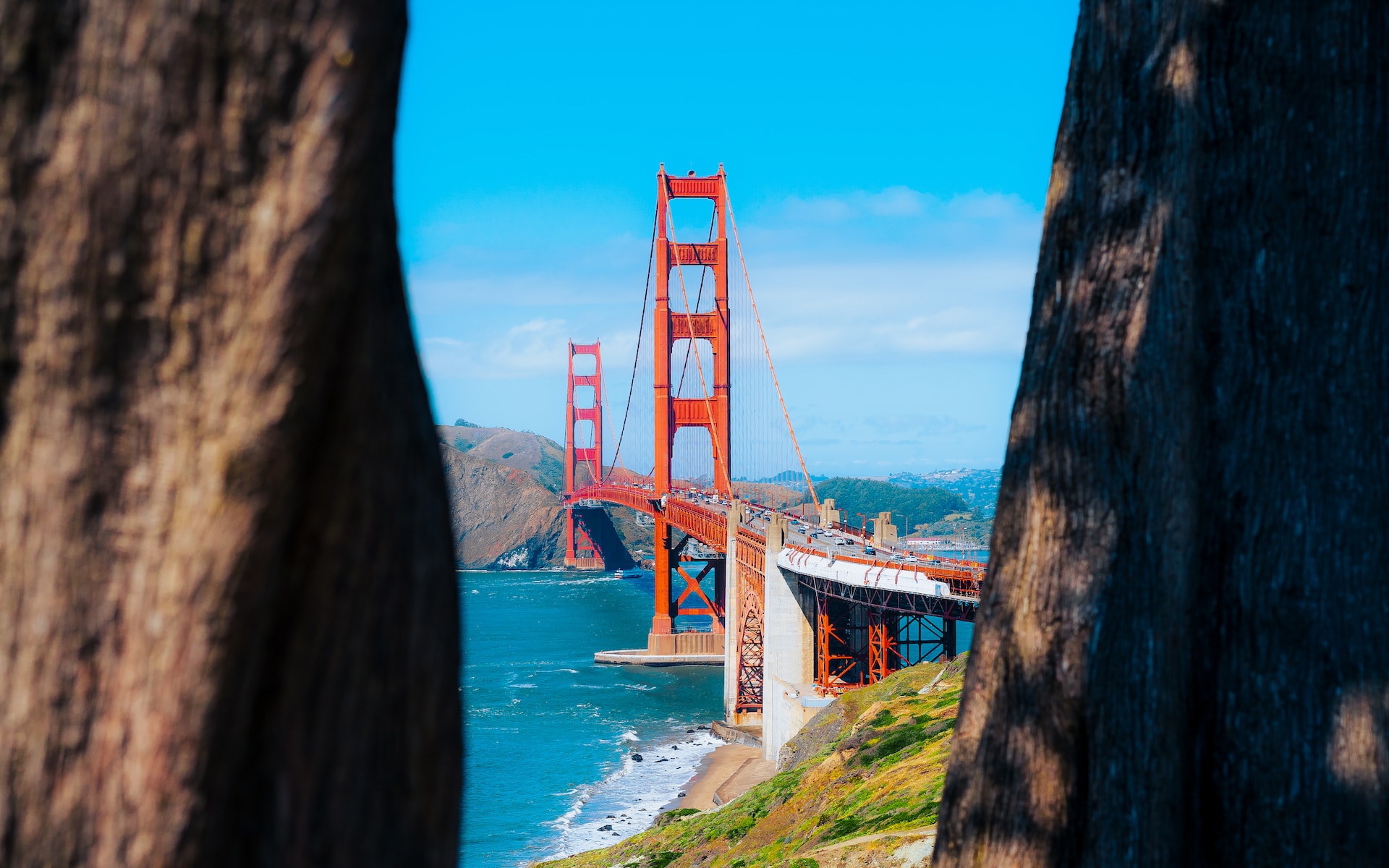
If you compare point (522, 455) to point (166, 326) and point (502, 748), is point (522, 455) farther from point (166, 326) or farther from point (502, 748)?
point (166, 326)

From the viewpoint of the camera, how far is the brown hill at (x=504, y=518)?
314 feet

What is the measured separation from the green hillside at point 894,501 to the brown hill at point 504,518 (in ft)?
96.1

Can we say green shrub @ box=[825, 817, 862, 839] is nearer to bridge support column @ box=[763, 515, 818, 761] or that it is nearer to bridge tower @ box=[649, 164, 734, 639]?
bridge support column @ box=[763, 515, 818, 761]

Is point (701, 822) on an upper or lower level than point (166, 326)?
lower

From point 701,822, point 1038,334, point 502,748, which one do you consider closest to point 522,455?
point 502,748

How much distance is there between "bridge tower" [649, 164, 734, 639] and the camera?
45719mm

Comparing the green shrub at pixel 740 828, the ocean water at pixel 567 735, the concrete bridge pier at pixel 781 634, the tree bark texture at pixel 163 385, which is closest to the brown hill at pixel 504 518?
the ocean water at pixel 567 735

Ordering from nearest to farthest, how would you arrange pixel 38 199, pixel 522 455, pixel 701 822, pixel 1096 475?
pixel 38 199 → pixel 1096 475 → pixel 701 822 → pixel 522 455

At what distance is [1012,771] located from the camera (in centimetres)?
243

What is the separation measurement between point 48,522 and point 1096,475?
2.08 m

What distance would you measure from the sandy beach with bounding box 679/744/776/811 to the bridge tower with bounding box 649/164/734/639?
13874 millimetres

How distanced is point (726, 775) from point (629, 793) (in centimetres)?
266

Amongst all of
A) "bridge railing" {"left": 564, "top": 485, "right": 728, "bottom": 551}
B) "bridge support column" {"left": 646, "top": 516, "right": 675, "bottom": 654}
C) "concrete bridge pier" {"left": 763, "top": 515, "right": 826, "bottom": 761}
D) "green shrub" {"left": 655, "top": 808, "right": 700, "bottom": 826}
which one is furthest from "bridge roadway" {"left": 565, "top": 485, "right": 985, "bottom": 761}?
"bridge support column" {"left": 646, "top": 516, "right": 675, "bottom": 654}

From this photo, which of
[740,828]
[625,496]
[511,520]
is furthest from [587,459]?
[740,828]
